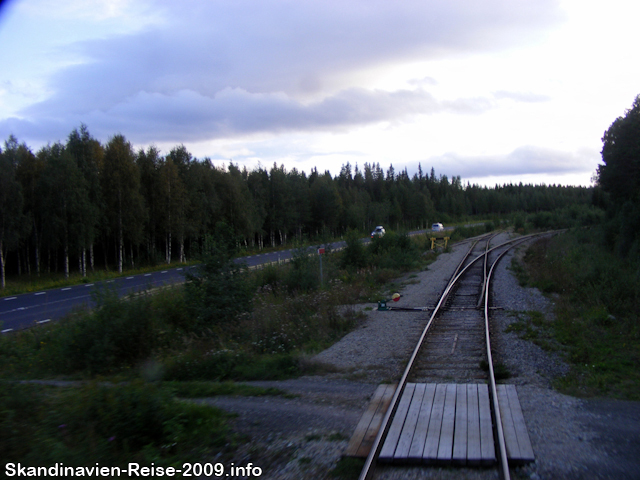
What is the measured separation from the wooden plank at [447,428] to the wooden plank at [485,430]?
306mm

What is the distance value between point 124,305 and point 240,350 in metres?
3.49

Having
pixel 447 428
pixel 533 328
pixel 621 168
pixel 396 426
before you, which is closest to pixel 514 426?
pixel 447 428

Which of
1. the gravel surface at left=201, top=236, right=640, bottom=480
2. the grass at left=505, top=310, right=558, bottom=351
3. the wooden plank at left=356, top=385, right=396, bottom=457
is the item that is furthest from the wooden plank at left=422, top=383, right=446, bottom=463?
the grass at left=505, top=310, right=558, bottom=351

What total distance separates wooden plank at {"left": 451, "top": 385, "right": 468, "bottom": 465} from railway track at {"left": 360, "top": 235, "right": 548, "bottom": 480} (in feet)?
0.13

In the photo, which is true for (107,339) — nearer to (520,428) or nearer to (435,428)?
(435,428)

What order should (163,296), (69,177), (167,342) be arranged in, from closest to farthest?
(167,342) → (163,296) → (69,177)

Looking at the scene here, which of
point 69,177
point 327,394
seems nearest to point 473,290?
point 327,394

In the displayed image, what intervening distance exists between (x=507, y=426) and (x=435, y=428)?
2.65ft

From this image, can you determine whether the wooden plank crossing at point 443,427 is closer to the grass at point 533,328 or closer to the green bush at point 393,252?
the grass at point 533,328

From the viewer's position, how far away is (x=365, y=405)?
605 centimetres

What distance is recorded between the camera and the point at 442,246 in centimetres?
3709

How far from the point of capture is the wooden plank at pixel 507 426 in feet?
14.5

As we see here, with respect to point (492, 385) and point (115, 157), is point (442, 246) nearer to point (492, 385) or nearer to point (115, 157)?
point (115, 157)

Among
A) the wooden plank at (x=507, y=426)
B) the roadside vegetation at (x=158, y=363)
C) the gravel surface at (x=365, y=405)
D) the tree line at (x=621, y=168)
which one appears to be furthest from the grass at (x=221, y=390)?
the tree line at (x=621, y=168)
